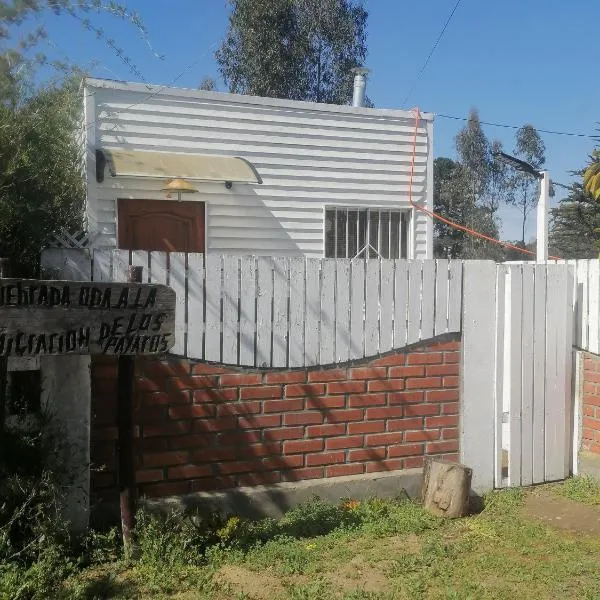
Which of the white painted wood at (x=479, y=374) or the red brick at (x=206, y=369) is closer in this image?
the red brick at (x=206, y=369)

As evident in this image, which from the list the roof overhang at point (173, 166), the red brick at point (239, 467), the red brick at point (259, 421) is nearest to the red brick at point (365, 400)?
the red brick at point (259, 421)

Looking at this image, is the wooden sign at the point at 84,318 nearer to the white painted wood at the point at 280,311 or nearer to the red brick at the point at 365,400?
the white painted wood at the point at 280,311

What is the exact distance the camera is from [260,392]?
477cm

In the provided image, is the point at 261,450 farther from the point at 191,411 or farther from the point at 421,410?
the point at 421,410

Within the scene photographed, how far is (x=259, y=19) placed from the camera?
73.5 feet

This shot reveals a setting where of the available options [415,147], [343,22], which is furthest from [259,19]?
[415,147]

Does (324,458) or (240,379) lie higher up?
(240,379)

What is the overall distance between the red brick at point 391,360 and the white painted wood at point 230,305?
108cm

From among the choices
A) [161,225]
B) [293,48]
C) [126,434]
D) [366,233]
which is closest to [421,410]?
[126,434]

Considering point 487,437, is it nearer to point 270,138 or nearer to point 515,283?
point 515,283

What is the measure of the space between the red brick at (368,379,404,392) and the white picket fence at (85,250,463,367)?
22 centimetres

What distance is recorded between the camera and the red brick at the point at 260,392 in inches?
185

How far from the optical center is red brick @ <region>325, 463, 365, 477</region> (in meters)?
5.02

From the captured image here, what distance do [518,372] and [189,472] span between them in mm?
2670
